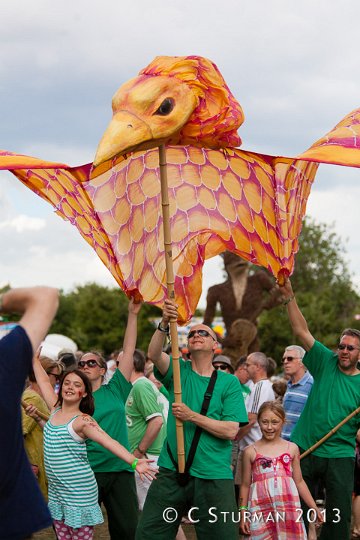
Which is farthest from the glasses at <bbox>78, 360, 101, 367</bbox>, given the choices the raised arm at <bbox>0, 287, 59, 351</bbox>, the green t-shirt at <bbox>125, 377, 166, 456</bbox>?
the raised arm at <bbox>0, 287, 59, 351</bbox>

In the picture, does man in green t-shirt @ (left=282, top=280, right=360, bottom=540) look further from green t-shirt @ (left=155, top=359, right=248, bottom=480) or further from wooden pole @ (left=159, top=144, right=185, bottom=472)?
wooden pole @ (left=159, top=144, right=185, bottom=472)

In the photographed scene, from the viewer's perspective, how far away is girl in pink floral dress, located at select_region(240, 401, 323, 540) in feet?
19.8

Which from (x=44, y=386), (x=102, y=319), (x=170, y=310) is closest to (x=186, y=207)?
(x=170, y=310)

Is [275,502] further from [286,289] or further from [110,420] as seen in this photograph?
[286,289]

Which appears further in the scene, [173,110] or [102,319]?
[102,319]

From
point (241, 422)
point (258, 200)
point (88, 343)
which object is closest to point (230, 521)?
point (241, 422)

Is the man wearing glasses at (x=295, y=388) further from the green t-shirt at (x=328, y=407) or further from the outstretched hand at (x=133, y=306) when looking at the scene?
the outstretched hand at (x=133, y=306)

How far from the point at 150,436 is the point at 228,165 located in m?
2.61

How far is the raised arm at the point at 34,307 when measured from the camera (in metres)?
3.28

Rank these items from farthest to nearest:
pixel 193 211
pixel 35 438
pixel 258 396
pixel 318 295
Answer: pixel 318 295, pixel 258 396, pixel 35 438, pixel 193 211

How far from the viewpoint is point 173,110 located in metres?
4.95

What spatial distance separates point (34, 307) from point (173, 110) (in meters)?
1.98

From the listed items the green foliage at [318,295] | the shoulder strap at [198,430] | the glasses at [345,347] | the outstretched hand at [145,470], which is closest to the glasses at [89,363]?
the shoulder strap at [198,430]

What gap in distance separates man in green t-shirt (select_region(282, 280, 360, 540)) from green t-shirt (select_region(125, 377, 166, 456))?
4.55 feet
